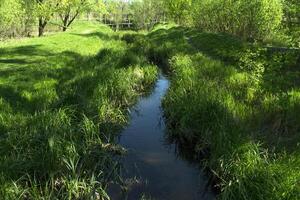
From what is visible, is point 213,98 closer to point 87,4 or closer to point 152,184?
point 152,184

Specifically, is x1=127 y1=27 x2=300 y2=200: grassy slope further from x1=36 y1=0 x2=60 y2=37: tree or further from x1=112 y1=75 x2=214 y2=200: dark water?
x1=36 y1=0 x2=60 y2=37: tree

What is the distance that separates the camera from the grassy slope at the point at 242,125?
7.02 metres

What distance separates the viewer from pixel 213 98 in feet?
37.3

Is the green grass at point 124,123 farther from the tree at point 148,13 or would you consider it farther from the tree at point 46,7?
the tree at point 148,13

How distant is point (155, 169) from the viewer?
934cm

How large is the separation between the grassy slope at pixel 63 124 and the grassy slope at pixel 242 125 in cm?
190

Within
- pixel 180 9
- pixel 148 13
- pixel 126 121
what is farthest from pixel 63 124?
pixel 148 13

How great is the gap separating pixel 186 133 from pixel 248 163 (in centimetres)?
344

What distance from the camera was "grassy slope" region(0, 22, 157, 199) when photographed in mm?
7352

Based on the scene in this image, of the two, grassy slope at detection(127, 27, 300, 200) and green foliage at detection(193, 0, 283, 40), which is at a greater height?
green foliage at detection(193, 0, 283, 40)

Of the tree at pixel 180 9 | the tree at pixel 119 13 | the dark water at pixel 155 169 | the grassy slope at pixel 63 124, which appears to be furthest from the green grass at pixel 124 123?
the tree at pixel 119 13

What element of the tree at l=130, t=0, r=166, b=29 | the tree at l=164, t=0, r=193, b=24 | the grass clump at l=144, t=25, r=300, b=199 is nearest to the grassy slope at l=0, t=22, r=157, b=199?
the grass clump at l=144, t=25, r=300, b=199

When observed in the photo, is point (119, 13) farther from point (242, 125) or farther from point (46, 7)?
point (242, 125)

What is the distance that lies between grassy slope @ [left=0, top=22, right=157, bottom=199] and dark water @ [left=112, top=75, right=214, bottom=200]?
475 millimetres
